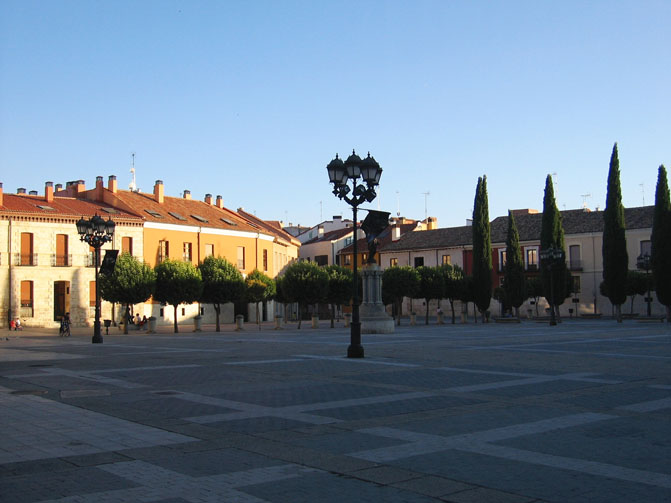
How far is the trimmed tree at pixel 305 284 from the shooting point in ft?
140

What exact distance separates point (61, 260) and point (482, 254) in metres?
28.9

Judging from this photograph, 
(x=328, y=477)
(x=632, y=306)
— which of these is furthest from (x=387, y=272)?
(x=328, y=477)

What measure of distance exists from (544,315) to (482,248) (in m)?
14.1

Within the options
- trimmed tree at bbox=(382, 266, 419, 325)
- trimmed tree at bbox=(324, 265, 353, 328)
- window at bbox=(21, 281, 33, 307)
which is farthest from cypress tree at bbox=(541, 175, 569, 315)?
window at bbox=(21, 281, 33, 307)

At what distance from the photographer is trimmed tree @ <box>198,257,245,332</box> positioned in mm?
44594

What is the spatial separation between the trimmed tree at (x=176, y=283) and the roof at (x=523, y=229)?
105ft

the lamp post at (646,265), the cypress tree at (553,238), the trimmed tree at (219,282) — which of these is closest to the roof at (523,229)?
the lamp post at (646,265)

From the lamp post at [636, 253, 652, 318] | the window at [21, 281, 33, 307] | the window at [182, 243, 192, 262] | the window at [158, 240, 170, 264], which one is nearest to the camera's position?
the window at [21, 281, 33, 307]

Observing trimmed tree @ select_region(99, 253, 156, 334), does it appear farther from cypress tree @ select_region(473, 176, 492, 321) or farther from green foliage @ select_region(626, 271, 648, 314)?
green foliage @ select_region(626, 271, 648, 314)

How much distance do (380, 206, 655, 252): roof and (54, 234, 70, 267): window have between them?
3524 centimetres

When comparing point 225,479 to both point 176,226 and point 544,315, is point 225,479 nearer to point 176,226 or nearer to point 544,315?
point 176,226

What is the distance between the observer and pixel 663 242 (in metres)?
42.3

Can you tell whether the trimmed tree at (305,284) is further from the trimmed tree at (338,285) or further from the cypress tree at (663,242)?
the cypress tree at (663,242)

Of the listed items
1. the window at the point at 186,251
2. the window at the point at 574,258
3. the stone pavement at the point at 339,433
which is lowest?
the stone pavement at the point at 339,433
